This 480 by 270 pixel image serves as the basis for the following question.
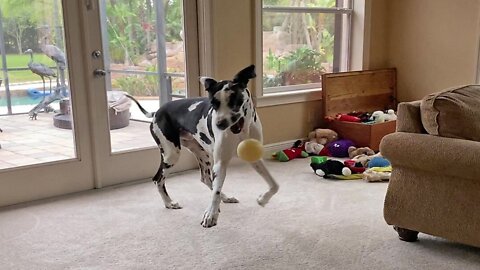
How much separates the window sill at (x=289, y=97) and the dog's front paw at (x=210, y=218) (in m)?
1.81

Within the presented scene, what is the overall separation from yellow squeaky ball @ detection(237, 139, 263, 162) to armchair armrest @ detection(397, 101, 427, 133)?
75 centimetres

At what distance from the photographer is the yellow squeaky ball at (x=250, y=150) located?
254 centimetres

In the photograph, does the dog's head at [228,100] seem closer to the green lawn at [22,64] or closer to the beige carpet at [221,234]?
the beige carpet at [221,234]

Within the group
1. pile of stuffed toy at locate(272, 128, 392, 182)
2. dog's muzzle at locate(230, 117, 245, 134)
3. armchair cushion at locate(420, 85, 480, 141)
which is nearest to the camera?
armchair cushion at locate(420, 85, 480, 141)

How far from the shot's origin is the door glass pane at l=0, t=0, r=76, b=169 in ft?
10.2

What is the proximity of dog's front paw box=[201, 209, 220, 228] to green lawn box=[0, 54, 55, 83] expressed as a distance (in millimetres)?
1575

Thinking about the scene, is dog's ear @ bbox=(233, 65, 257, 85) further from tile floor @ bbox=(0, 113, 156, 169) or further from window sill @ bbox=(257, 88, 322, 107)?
window sill @ bbox=(257, 88, 322, 107)

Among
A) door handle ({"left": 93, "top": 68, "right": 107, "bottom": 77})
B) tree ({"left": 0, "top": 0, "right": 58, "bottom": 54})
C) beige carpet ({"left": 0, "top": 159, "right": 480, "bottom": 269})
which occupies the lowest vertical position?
beige carpet ({"left": 0, "top": 159, "right": 480, "bottom": 269})

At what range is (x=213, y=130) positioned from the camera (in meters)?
2.66

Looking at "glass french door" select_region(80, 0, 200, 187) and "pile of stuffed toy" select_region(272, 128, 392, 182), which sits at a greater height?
"glass french door" select_region(80, 0, 200, 187)

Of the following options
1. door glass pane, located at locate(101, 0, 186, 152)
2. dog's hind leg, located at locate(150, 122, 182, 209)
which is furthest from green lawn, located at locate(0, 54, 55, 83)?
dog's hind leg, located at locate(150, 122, 182, 209)


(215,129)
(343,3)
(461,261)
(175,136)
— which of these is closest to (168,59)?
(175,136)

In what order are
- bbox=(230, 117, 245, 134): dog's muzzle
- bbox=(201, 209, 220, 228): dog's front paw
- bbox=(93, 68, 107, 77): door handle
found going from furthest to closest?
bbox=(93, 68, 107, 77): door handle → bbox=(201, 209, 220, 228): dog's front paw → bbox=(230, 117, 245, 134): dog's muzzle

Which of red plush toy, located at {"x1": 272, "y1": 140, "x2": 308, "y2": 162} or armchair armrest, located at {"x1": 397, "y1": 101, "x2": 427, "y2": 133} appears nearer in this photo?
armchair armrest, located at {"x1": 397, "y1": 101, "x2": 427, "y2": 133}
